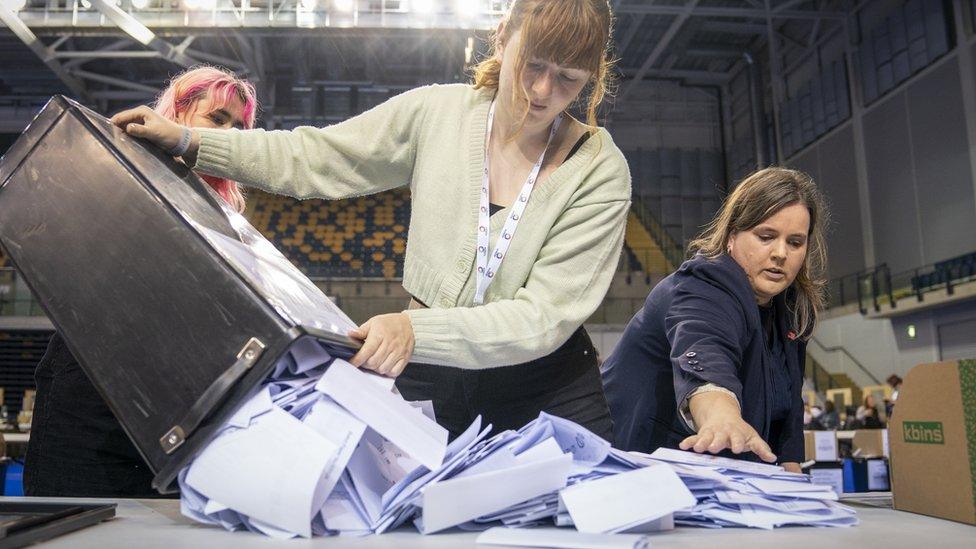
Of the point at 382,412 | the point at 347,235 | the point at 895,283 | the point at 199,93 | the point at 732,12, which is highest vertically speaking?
the point at 732,12

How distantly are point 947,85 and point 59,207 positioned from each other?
1156 centimetres

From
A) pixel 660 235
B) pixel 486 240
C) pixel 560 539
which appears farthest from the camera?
pixel 660 235

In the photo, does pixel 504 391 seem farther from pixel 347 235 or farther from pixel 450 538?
pixel 347 235

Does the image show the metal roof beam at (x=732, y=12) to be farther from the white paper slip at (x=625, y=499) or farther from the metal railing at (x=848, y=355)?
the white paper slip at (x=625, y=499)

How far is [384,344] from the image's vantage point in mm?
859

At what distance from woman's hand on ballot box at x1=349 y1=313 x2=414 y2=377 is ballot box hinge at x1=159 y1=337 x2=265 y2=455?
0.48 feet

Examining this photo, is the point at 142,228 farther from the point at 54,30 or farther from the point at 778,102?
the point at 778,102

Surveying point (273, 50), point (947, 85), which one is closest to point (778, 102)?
point (947, 85)

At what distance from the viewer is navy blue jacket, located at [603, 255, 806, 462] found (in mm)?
1284

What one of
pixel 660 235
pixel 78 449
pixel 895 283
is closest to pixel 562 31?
pixel 78 449

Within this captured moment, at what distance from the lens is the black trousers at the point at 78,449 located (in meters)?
1.37

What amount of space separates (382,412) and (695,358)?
65cm

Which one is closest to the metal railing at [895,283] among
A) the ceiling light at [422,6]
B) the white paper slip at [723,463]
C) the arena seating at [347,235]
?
the arena seating at [347,235]

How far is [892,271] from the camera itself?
11359 millimetres
